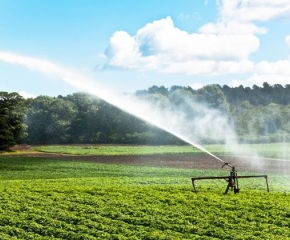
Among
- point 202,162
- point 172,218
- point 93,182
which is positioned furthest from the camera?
point 202,162

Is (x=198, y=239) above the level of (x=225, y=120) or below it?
below

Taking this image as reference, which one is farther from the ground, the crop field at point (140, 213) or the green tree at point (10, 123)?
the green tree at point (10, 123)

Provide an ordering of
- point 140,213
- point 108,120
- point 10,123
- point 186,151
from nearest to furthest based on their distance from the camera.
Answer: point 140,213 < point 186,151 < point 10,123 < point 108,120

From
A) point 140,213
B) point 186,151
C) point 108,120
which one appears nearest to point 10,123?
point 186,151

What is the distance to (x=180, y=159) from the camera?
54.3 meters

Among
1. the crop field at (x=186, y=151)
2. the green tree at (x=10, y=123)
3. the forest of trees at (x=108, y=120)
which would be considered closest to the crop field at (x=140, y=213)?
the crop field at (x=186, y=151)

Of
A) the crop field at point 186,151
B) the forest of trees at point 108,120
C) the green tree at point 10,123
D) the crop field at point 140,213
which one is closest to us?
the crop field at point 140,213

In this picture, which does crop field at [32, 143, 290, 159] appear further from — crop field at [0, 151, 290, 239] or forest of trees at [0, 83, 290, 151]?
crop field at [0, 151, 290, 239]

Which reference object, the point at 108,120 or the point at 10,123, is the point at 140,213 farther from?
the point at 108,120

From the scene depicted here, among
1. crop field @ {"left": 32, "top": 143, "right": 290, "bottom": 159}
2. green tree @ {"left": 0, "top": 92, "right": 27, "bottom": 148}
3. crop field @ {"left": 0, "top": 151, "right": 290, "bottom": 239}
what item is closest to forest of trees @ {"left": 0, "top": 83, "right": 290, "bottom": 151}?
green tree @ {"left": 0, "top": 92, "right": 27, "bottom": 148}

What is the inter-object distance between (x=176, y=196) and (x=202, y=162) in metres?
29.6

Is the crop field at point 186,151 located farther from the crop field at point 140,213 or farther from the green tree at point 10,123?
the crop field at point 140,213

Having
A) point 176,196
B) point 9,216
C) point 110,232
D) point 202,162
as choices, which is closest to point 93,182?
point 176,196

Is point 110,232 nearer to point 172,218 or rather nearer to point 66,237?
point 66,237
